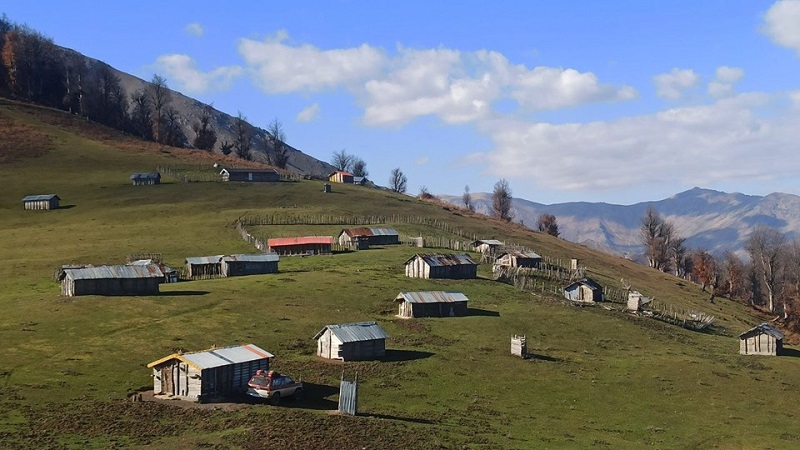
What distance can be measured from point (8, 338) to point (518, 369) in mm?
42661

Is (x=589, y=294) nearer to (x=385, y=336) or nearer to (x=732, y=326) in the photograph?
(x=732, y=326)

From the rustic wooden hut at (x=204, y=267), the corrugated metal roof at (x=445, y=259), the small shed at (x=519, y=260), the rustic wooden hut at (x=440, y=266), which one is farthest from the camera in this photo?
the small shed at (x=519, y=260)

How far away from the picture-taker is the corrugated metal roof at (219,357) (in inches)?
2082

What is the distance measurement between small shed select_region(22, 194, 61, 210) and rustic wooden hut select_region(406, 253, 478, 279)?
73.5 metres

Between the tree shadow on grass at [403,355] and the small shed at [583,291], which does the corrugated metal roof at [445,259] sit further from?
the tree shadow on grass at [403,355]

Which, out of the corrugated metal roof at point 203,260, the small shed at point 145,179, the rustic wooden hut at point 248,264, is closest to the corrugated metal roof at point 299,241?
the rustic wooden hut at point 248,264

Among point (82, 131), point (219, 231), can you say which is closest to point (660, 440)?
point (219, 231)

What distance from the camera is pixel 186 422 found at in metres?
47.5

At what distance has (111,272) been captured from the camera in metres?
80.9

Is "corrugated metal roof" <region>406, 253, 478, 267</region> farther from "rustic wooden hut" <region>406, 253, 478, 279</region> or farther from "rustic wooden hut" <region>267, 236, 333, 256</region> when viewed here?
"rustic wooden hut" <region>267, 236, 333, 256</region>

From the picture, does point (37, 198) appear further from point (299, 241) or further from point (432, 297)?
point (432, 297)

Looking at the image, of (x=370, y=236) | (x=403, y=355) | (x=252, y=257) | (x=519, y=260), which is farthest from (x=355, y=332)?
(x=370, y=236)

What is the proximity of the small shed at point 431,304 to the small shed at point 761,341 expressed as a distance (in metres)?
30.9

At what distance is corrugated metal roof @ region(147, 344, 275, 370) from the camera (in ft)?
173
